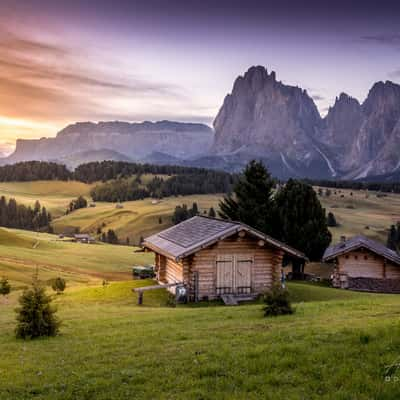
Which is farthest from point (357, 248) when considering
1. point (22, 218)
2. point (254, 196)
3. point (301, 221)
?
point (22, 218)

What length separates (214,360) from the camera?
1066cm

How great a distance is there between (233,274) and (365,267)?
15587 millimetres

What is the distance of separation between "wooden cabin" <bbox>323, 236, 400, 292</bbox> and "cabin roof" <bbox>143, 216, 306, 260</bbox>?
9597 millimetres

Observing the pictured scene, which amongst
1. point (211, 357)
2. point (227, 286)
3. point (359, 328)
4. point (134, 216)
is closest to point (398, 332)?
point (359, 328)

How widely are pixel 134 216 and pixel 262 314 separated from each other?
6652 inches

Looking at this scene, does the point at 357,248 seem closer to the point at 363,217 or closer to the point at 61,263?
the point at 61,263

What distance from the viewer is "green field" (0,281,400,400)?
9.02 metres

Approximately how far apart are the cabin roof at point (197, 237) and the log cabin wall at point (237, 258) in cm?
66

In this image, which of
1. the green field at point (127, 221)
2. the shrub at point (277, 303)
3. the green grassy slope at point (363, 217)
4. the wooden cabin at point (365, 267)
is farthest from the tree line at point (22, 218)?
the shrub at point (277, 303)

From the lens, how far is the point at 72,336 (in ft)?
51.8

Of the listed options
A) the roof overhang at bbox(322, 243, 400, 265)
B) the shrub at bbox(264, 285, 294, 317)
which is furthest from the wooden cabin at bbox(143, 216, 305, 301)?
the roof overhang at bbox(322, 243, 400, 265)

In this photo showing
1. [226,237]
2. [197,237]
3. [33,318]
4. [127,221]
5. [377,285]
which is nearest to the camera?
[33,318]

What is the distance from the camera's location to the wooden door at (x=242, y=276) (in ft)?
92.4

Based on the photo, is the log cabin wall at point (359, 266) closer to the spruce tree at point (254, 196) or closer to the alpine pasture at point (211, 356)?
the spruce tree at point (254, 196)
